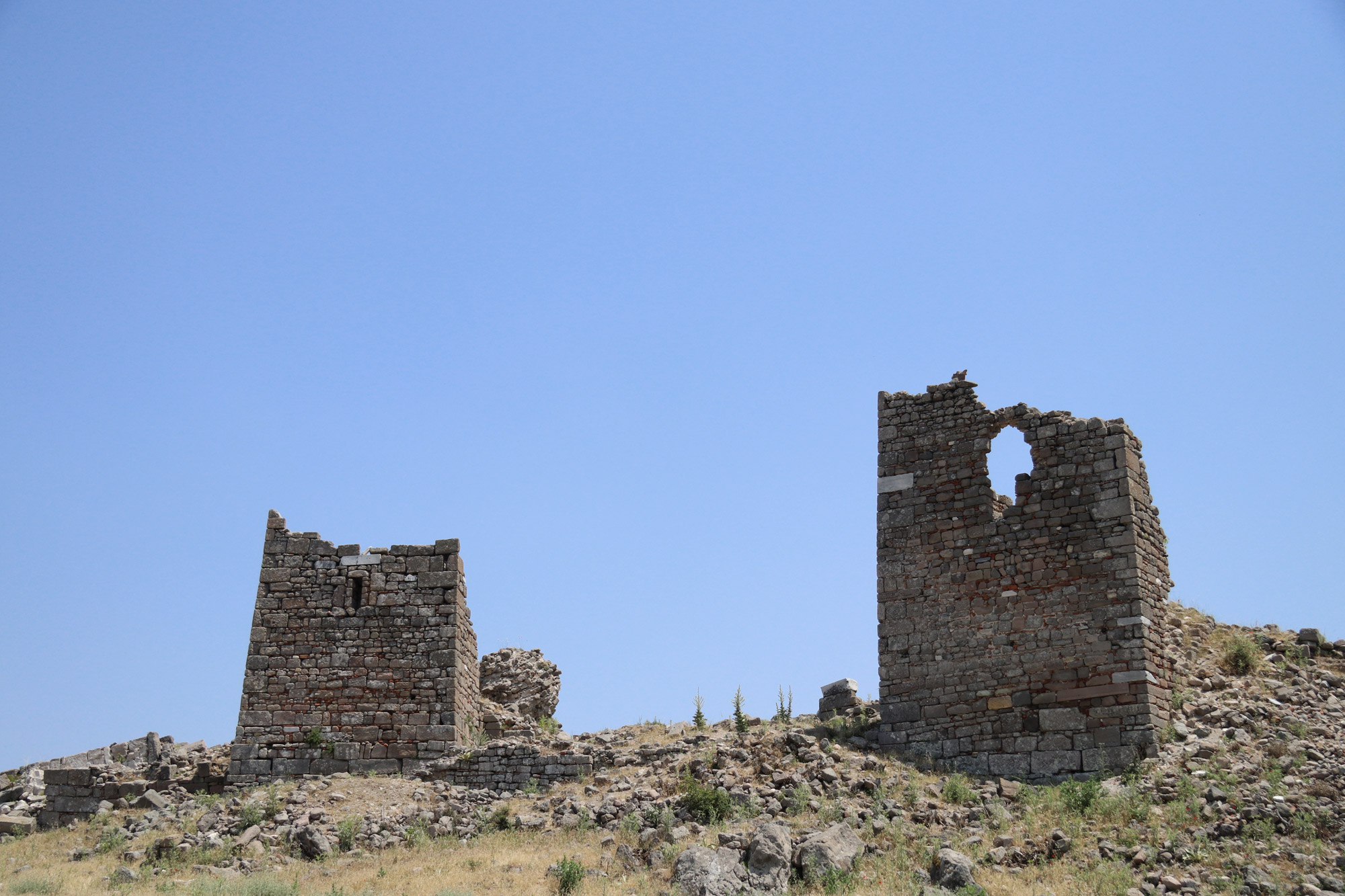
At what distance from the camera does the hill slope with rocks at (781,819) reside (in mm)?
14258

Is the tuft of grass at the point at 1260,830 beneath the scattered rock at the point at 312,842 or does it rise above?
above

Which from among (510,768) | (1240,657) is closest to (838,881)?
(510,768)

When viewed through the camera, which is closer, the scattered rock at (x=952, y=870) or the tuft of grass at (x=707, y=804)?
the scattered rock at (x=952, y=870)

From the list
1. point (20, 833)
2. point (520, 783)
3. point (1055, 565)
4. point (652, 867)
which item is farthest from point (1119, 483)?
point (20, 833)

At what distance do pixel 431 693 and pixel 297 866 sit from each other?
148 inches

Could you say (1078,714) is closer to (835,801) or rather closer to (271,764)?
(835,801)

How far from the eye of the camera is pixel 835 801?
16.4 m

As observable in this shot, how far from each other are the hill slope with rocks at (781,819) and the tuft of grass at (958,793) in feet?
0.15

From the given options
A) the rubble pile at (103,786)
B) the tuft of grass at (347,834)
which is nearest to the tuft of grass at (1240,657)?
the tuft of grass at (347,834)

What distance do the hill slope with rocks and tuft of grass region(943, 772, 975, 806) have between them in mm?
47

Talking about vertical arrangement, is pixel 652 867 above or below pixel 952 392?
below

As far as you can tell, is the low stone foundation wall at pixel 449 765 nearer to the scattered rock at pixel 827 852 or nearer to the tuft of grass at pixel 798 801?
the tuft of grass at pixel 798 801

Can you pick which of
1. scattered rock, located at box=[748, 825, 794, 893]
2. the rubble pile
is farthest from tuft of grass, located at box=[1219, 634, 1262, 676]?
the rubble pile

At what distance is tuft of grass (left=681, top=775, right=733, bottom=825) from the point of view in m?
16.2
